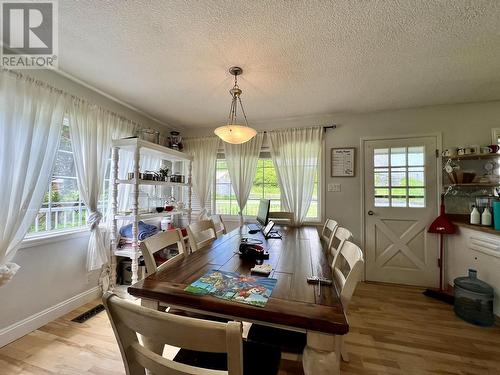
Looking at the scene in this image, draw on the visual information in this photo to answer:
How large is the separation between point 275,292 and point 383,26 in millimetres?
1781

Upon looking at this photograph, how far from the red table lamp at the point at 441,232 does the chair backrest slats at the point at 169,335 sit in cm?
300

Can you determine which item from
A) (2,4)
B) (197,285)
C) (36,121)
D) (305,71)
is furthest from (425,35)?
(36,121)

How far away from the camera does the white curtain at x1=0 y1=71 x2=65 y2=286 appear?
5.28ft

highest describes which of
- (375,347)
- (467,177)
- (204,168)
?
(204,168)

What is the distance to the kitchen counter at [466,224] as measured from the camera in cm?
198

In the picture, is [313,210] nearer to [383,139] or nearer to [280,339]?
[383,139]

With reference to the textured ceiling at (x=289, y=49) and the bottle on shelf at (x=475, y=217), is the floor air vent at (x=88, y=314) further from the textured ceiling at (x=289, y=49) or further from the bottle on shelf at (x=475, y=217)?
the bottle on shelf at (x=475, y=217)

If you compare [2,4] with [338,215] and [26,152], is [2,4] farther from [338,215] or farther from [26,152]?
[338,215]

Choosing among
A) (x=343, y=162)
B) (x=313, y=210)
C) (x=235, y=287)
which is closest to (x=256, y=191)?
(x=313, y=210)

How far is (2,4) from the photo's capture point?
1301 mm

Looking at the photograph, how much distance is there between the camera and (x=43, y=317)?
1876 millimetres

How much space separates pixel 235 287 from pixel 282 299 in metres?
0.23

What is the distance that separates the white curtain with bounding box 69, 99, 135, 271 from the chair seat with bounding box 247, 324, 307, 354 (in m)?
1.91

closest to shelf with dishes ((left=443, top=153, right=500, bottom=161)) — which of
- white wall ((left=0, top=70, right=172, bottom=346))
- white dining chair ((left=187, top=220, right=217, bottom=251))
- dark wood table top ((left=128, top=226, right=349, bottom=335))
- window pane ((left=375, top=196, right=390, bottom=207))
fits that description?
window pane ((left=375, top=196, right=390, bottom=207))
